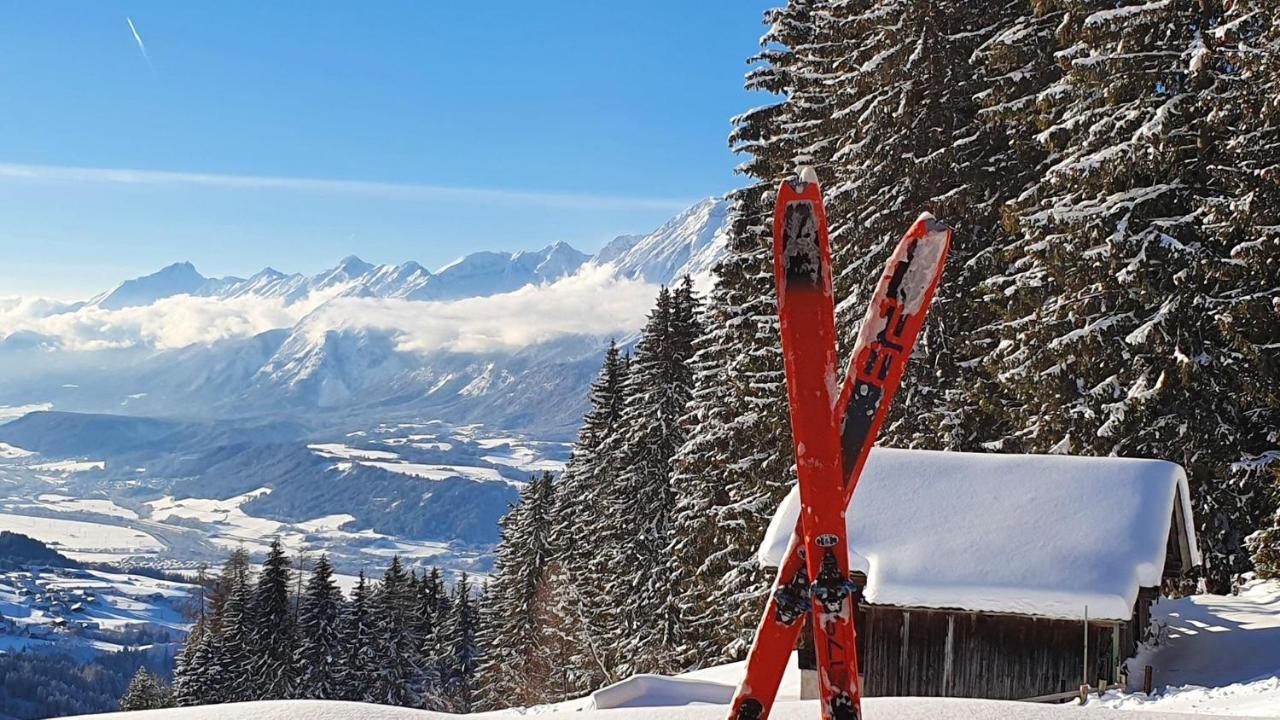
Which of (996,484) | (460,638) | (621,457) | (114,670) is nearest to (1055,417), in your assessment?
(996,484)

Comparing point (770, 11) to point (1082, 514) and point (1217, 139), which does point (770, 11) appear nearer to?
point (1217, 139)

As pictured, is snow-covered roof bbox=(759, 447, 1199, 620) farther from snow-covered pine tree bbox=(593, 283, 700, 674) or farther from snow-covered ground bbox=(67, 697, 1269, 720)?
snow-covered pine tree bbox=(593, 283, 700, 674)

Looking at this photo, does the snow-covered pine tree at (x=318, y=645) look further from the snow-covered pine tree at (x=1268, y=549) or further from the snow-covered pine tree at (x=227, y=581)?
the snow-covered pine tree at (x=1268, y=549)

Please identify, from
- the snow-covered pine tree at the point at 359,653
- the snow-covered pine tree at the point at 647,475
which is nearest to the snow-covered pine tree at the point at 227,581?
the snow-covered pine tree at the point at 359,653

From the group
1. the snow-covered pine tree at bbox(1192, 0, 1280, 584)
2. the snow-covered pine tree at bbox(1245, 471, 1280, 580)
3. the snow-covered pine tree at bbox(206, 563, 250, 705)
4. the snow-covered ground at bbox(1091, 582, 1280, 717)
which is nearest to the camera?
the snow-covered ground at bbox(1091, 582, 1280, 717)

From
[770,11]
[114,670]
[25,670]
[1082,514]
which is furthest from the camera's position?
[114,670]

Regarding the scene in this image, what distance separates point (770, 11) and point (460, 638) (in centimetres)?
4622

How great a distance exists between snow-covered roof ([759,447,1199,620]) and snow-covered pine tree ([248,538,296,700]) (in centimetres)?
4316

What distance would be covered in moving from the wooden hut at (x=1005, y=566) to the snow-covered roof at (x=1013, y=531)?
0.06ft

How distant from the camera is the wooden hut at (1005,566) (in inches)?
545

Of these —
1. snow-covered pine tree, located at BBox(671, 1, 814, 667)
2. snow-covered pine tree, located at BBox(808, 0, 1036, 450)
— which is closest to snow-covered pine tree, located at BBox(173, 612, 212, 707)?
snow-covered pine tree, located at BBox(671, 1, 814, 667)

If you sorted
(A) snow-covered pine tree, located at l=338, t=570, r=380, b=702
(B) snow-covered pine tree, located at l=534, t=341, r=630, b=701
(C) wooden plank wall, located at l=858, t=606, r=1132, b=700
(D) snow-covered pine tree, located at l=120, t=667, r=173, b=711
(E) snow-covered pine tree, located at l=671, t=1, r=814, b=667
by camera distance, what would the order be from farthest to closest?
(D) snow-covered pine tree, located at l=120, t=667, r=173, b=711 → (A) snow-covered pine tree, located at l=338, t=570, r=380, b=702 → (B) snow-covered pine tree, located at l=534, t=341, r=630, b=701 → (E) snow-covered pine tree, located at l=671, t=1, r=814, b=667 → (C) wooden plank wall, located at l=858, t=606, r=1132, b=700

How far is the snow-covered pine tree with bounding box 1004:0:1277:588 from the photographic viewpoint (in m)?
16.2

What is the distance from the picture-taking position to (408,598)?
6334 cm
